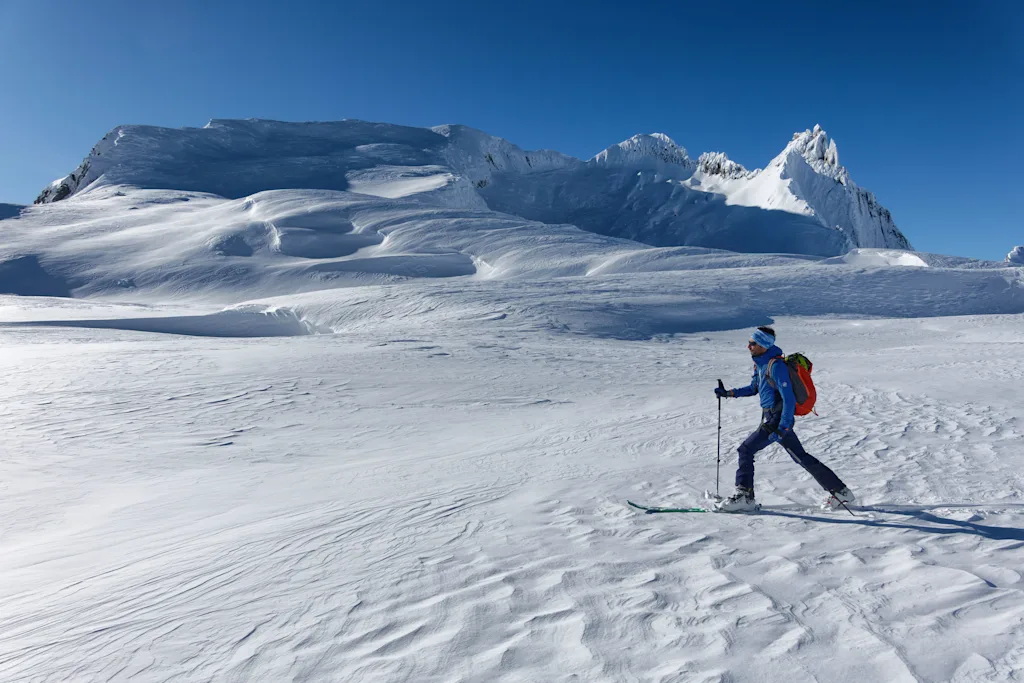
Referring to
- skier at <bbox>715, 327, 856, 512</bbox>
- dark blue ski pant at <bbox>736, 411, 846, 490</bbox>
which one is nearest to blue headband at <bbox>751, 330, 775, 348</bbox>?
skier at <bbox>715, 327, 856, 512</bbox>

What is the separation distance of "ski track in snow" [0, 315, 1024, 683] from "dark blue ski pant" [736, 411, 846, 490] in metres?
0.32

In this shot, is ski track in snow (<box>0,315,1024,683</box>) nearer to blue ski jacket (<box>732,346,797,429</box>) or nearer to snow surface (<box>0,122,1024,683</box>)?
snow surface (<box>0,122,1024,683</box>)

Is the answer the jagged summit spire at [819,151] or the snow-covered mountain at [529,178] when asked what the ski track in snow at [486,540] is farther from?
the jagged summit spire at [819,151]

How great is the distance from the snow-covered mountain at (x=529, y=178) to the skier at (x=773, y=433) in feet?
235

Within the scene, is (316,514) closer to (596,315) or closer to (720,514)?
(720,514)

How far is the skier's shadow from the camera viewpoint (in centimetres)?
488

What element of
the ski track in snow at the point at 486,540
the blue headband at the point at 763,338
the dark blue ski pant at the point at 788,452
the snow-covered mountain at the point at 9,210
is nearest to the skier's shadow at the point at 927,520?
the ski track in snow at the point at 486,540

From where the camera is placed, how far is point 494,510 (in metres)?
5.88

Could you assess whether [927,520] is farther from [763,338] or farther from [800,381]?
[763,338]

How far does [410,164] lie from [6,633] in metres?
105

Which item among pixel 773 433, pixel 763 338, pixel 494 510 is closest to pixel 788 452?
pixel 773 433

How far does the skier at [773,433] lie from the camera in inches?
210

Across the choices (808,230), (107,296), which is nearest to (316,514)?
(107,296)

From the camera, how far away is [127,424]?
390 inches
